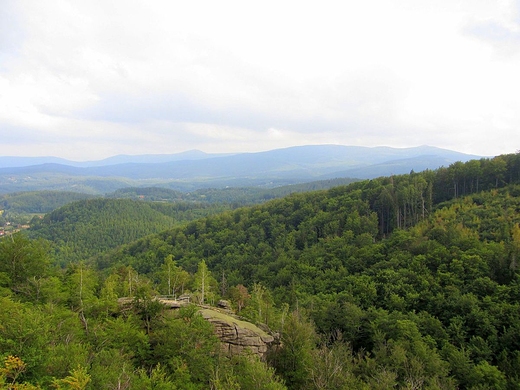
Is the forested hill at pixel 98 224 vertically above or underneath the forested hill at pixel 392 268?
underneath

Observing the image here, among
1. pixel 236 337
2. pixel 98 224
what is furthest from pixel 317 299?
pixel 98 224

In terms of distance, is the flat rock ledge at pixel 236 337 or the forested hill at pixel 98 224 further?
the forested hill at pixel 98 224

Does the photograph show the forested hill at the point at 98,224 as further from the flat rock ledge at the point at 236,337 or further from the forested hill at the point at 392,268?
the flat rock ledge at the point at 236,337

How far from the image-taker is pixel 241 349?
2109 cm

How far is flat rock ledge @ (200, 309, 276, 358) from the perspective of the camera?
834 inches

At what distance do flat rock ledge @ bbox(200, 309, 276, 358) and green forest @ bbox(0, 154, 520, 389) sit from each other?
0.92 metres

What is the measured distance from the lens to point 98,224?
12644 cm

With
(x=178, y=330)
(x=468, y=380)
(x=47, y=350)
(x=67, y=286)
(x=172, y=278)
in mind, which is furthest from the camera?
(x=172, y=278)

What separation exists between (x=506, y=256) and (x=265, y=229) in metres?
47.7

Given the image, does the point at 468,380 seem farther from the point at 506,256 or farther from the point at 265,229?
the point at 265,229

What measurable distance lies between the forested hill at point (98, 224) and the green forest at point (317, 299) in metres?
44.7

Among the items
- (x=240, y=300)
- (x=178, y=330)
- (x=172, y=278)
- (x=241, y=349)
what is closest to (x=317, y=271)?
(x=240, y=300)

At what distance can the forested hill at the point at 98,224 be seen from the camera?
11019 centimetres

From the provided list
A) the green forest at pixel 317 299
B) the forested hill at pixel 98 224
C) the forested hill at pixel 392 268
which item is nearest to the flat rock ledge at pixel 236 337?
the green forest at pixel 317 299
